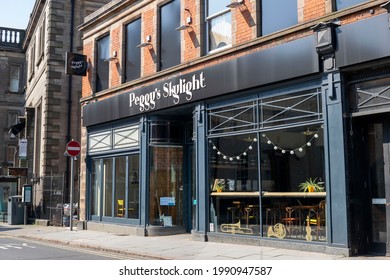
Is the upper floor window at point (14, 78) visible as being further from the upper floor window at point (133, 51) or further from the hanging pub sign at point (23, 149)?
the upper floor window at point (133, 51)

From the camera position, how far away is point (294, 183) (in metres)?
11.0

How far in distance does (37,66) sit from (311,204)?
75.0 feet

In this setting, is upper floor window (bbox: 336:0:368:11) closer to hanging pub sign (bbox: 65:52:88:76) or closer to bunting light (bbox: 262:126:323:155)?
bunting light (bbox: 262:126:323:155)

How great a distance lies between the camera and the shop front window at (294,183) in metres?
10.4

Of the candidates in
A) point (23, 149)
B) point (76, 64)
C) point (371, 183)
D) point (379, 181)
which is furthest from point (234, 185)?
point (23, 149)

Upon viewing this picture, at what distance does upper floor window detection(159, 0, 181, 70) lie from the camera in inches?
585

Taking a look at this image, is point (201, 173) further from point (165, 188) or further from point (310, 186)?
point (310, 186)

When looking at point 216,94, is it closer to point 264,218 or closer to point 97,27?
point 264,218

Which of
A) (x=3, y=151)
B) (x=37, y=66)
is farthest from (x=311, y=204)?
(x=3, y=151)

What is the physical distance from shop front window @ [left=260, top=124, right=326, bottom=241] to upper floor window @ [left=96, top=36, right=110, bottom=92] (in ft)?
28.3

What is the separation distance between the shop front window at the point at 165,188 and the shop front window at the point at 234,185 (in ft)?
8.04

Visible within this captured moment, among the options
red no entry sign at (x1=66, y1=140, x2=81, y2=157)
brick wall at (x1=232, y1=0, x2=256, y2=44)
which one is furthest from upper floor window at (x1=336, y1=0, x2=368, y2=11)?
red no entry sign at (x1=66, y1=140, x2=81, y2=157)

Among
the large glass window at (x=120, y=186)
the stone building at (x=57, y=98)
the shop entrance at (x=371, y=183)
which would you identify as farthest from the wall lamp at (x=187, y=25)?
the stone building at (x=57, y=98)

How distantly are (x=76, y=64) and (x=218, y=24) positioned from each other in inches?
297
